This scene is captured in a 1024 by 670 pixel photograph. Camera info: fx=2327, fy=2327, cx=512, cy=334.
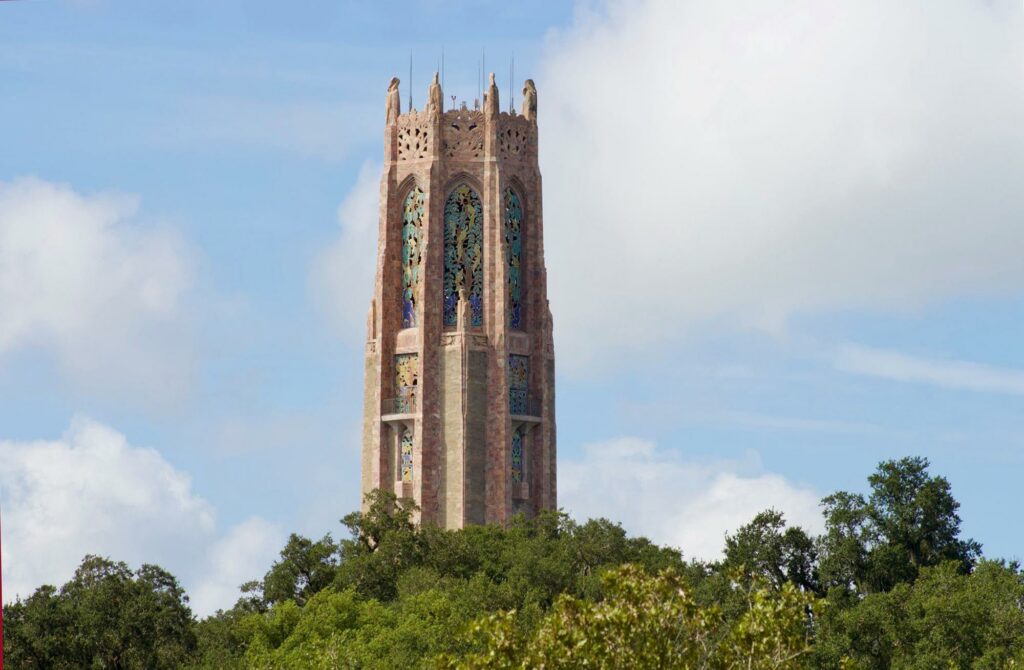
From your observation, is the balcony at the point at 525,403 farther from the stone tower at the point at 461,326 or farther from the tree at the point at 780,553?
the tree at the point at 780,553

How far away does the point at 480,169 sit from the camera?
105625 millimetres

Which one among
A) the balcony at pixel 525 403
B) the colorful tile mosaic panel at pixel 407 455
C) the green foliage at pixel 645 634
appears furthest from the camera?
the balcony at pixel 525 403

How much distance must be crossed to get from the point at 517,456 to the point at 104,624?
92.5 feet

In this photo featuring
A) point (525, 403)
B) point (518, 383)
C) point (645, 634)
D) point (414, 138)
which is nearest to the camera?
point (645, 634)

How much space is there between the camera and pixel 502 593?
281ft

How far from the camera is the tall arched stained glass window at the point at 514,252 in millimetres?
106062

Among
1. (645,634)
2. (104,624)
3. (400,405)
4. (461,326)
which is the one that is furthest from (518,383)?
(645,634)

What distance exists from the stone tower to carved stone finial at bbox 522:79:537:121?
2.11 ft

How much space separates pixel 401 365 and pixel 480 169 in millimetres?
9594

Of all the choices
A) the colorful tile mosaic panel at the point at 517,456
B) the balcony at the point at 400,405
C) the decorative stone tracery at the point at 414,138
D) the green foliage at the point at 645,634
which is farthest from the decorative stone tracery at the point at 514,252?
the green foliage at the point at 645,634

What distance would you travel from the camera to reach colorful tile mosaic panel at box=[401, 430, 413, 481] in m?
104

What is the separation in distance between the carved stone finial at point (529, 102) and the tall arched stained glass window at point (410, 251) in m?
6.60

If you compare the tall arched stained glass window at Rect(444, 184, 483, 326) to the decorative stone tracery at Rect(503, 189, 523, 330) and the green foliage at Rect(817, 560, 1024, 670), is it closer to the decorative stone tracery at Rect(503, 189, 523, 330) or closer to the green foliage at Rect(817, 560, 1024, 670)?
the decorative stone tracery at Rect(503, 189, 523, 330)

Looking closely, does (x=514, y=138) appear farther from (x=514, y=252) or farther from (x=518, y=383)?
(x=518, y=383)
